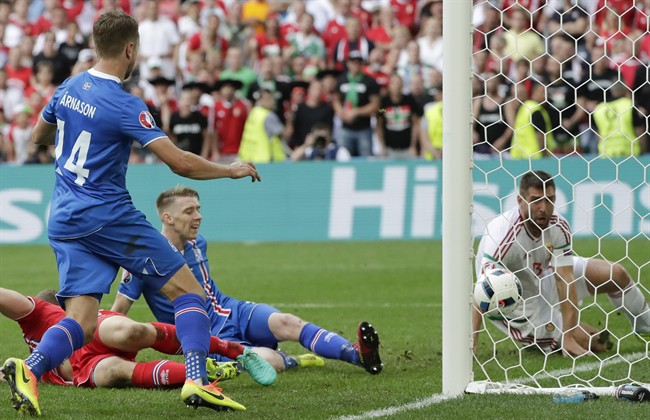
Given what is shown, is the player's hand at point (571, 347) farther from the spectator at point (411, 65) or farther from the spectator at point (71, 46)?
the spectator at point (71, 46)

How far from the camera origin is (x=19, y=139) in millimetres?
A: 17172

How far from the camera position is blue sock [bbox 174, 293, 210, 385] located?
17.4ft

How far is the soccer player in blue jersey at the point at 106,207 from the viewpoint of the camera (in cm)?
523

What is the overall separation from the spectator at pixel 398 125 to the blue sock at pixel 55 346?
37.0ft

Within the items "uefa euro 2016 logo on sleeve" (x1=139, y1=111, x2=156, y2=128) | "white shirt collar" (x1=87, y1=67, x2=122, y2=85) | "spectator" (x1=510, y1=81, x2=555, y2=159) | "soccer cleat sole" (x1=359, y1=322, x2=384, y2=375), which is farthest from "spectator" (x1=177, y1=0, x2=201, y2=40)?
"uefa euro 2016 logo on sleeve" (x1=139, y1=111, x2=156, y2=128)

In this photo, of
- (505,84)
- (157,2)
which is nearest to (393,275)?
(505,84)

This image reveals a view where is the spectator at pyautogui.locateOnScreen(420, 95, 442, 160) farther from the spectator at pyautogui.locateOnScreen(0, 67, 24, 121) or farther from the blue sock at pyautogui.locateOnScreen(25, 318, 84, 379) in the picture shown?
the blue sock at pyautogui.locateOnScreen(25, 318, 84, 379)

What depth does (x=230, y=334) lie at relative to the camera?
22.9 feet

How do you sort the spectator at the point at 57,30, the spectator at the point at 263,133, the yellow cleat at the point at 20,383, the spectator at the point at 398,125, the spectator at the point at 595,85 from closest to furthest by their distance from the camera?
the yellow cleat at the point at 20,383
the spectator at the point at 595,85
the spectator at the point at 398,125
the spectator at the point at 263,133
the spectator at the point at 57,30

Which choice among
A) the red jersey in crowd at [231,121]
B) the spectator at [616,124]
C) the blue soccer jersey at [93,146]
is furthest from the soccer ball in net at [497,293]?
the red jersey in crowd at [231,121]

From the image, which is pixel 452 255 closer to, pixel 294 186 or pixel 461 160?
pixel 461 160

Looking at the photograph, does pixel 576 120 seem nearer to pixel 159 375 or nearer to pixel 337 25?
pixel 337 25

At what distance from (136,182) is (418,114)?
4206 mm

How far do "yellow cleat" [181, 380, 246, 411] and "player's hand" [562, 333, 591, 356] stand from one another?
2.76 meters
